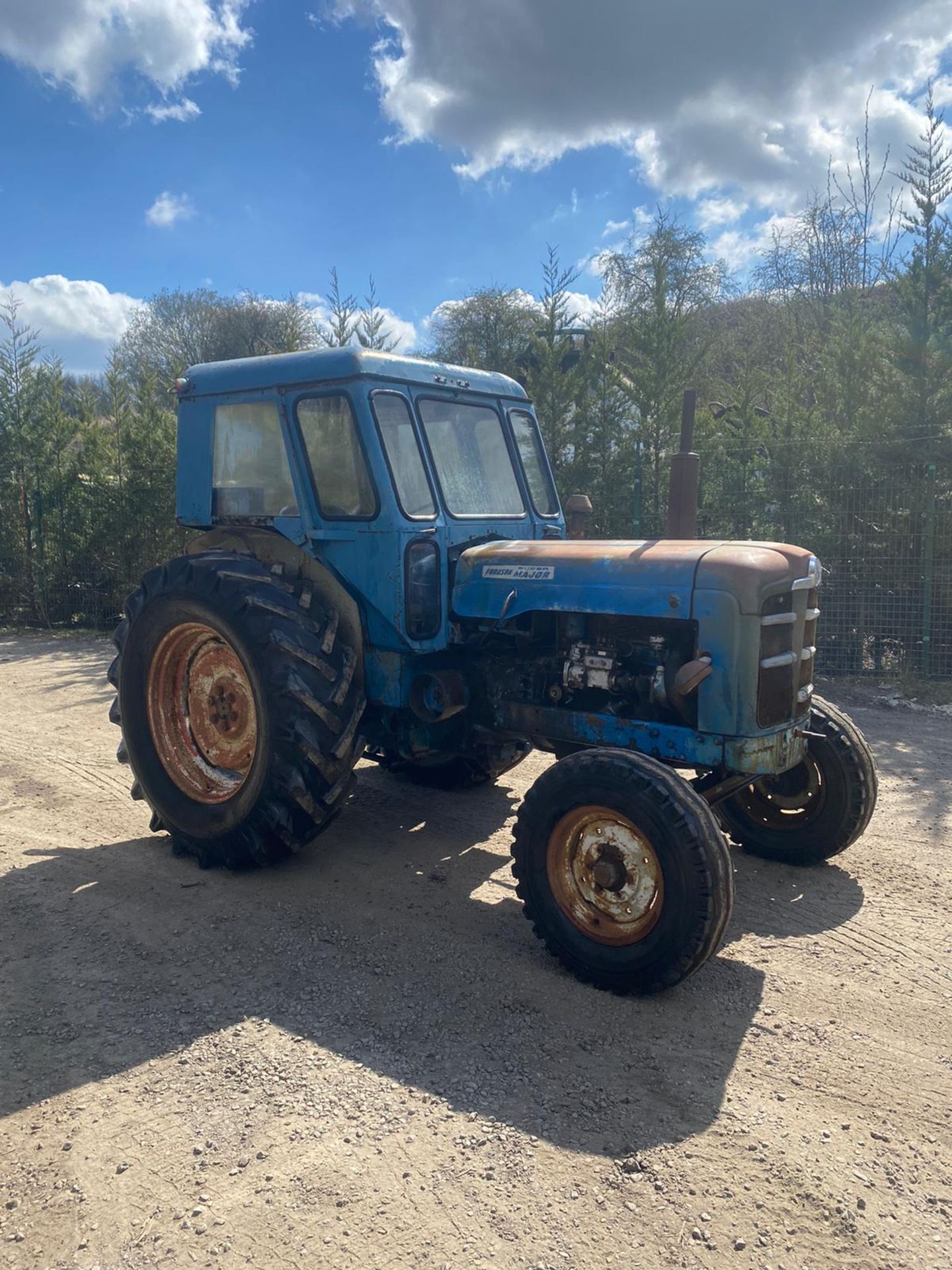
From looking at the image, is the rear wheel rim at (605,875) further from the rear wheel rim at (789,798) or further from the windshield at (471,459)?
the windshield at (471,459)

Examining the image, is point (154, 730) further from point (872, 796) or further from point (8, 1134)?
point (872, 796)

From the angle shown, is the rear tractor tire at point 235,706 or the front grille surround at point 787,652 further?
the rear tractor tire at point 235,706

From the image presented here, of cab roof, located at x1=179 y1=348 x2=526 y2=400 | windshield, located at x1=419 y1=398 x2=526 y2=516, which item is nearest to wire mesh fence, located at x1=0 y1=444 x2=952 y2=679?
windshield, located at x1=419 y1=398 x2=526 y2=516

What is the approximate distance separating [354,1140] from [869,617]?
27.7ft

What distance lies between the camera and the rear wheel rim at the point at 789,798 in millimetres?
4590

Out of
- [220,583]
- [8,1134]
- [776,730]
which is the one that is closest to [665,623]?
[776,730]

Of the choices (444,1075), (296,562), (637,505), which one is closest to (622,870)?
(444,1075)

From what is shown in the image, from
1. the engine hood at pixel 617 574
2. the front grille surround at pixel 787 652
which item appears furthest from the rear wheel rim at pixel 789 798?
the engine hood at pixel 617 574

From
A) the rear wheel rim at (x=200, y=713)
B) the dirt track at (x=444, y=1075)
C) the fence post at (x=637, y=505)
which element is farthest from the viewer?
the fence post at (x=637, y=505)

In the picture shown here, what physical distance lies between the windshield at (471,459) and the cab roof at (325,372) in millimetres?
124

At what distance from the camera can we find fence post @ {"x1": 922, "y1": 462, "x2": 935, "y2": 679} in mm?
9266

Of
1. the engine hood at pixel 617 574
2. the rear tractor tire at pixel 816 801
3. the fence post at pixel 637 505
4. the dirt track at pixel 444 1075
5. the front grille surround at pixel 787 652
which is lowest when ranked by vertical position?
the dirt track at pixel 444 1075

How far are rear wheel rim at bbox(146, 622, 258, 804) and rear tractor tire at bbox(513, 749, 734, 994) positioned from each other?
5.67 feet

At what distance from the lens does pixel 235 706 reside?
4672 millimetres
